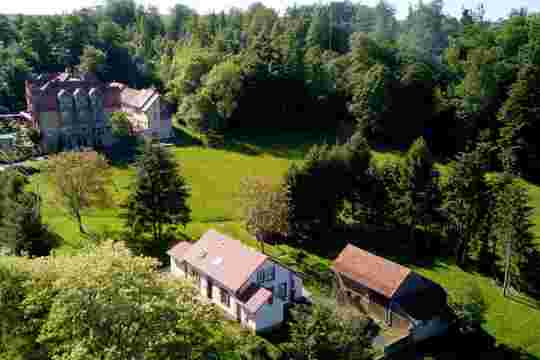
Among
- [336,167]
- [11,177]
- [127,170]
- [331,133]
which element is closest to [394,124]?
[331,133]

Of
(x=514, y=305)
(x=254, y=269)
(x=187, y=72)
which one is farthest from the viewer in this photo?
(x=187, y=72)

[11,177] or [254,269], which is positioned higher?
[11,177]

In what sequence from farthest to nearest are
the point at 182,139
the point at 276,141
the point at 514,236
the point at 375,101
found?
the point at 276,141, the point at 182,139, the point at 375,101, the point at 514,236

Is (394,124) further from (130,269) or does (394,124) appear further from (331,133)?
(130,269)

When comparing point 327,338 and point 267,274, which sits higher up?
point 327,338

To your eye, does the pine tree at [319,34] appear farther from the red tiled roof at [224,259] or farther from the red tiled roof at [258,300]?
the red tiled roof at [258,300]

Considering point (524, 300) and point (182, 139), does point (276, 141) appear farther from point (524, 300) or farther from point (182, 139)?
point (524, 300)

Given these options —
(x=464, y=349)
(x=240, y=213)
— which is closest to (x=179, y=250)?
(x=240, y=213)
